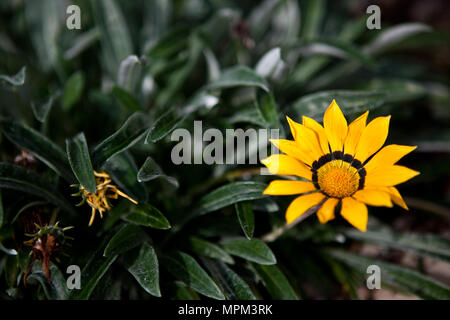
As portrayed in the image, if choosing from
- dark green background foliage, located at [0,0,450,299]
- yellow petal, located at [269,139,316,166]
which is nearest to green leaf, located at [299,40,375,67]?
dark green background foliage, located at [0,0,450,299]

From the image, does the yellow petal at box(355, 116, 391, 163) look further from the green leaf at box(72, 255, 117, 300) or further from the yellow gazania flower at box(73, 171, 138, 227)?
the green leaf at box(72, 255, 117, 300)

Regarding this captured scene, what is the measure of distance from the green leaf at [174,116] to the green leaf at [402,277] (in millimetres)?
625

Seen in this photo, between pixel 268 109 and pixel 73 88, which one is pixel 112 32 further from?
pixel 268 109

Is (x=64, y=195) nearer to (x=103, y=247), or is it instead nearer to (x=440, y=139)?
(x=103, y=247)

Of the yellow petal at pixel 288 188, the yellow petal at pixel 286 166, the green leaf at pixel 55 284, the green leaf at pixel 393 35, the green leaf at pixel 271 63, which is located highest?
the green leaf at pixel 393 35

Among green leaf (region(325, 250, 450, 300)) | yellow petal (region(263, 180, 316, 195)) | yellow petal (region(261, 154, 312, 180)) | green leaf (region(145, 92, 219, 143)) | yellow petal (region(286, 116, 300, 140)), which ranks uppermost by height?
green leaf (region(145, 92, 219, 143))

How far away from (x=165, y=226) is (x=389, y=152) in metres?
0.54

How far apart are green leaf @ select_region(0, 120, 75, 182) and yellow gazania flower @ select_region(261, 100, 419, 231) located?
558 millimetres

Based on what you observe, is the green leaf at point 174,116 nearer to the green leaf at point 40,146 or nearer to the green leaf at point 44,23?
the green leaf at point 40,146

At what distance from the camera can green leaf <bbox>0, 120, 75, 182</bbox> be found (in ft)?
3.85

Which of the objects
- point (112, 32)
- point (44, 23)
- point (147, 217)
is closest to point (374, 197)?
point (147, 217)

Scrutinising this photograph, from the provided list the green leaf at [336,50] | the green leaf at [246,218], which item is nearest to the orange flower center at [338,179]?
the green leaf at [246,218]

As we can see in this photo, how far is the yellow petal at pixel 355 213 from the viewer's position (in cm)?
85

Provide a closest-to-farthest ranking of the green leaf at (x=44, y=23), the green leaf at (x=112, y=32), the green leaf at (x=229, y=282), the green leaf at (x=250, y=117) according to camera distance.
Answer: the green leaf at (x=229, y=282)
the green leaf at (x=250, y=117)
the green leaf at (x=112, y=32)
the green leaf at (x=44, y=23)
